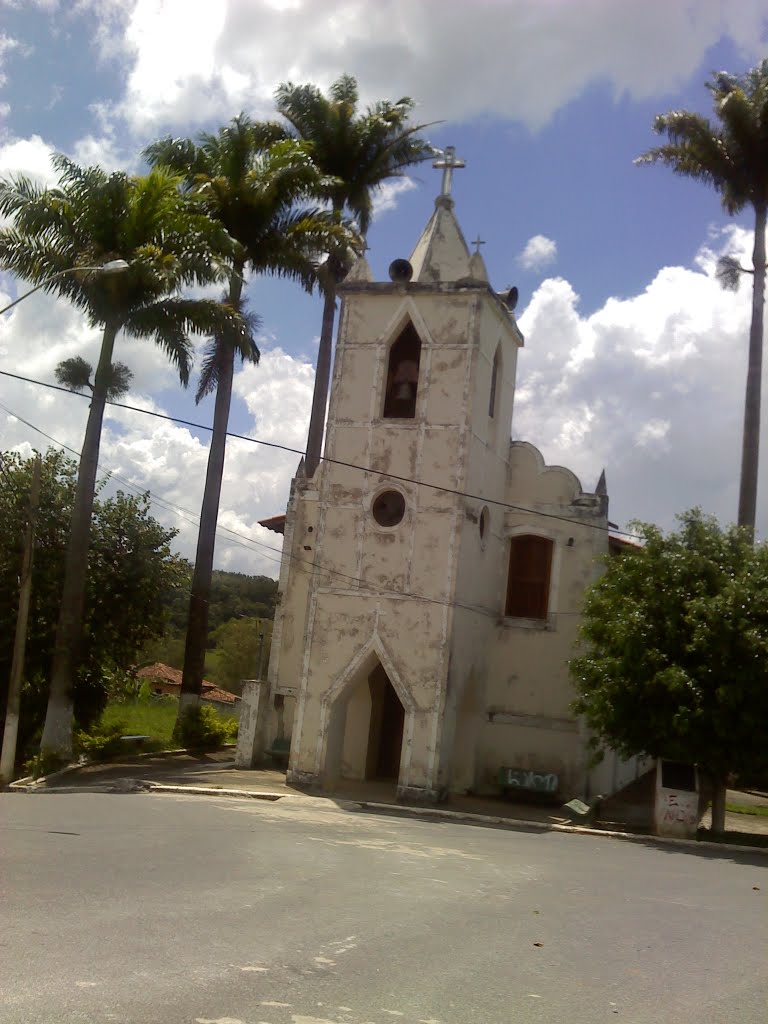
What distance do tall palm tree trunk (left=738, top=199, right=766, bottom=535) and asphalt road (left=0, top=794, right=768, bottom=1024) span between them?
46.8 feet

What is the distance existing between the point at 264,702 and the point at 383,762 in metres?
3.15

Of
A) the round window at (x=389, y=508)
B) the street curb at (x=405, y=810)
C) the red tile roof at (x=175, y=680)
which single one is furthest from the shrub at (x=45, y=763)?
the red tile roof at (x=175, y=680)

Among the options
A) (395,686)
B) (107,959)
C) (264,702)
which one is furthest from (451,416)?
(107,959)

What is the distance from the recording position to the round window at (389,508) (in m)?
23.9

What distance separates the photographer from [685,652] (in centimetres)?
1928

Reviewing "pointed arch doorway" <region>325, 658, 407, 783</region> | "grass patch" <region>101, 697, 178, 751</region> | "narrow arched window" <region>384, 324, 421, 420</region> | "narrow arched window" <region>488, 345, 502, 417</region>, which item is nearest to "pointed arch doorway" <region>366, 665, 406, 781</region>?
"pointed arch doorway" <region>325, 658, 407, 783</region>

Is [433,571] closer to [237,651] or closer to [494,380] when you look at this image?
[494,380]

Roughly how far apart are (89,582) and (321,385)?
9.26 m

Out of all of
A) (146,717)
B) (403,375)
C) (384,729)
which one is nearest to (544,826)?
(384,729)

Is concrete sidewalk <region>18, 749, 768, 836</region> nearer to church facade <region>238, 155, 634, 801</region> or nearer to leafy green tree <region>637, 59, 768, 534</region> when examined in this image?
church facade <region>238, 155, 634, 801</region>

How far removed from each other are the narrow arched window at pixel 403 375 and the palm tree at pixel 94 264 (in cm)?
434

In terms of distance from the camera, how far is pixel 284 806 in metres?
20.0

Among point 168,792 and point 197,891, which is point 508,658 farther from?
point 197,891

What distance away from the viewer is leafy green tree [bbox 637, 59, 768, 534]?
2731 centimetres
